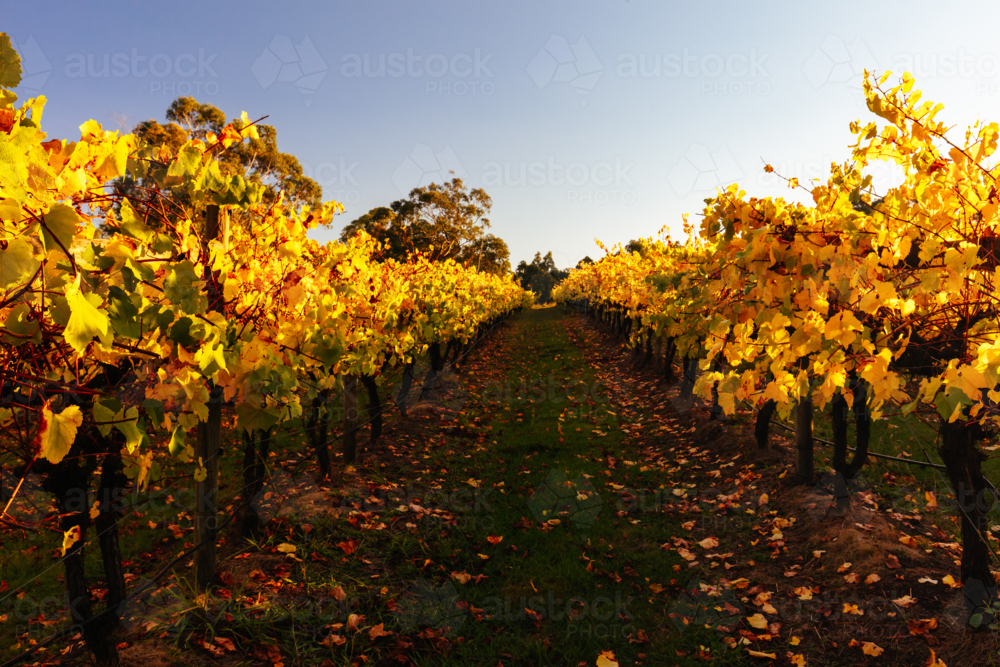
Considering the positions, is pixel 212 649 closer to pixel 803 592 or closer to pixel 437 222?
pixel 803 592

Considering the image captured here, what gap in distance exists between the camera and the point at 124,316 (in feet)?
5.40

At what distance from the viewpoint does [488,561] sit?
185 inches

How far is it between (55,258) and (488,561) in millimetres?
4163

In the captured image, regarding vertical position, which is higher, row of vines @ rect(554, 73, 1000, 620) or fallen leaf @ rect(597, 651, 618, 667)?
row of vines @ rect(554, 73, 1000, 620)

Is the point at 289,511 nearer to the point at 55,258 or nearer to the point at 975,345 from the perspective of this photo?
the point at 55,258

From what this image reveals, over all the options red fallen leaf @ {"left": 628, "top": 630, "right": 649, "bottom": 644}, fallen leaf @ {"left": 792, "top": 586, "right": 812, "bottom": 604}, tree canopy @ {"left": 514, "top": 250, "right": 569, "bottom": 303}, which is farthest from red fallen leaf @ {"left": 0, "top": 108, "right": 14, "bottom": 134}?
tree canopy @ {"left": 514, "top": 250, "right": 569, "bottom": 303}

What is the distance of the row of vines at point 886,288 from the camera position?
2.30 meters

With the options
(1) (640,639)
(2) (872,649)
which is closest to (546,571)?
(1) (640,639)

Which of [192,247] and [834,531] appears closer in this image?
[192,247]

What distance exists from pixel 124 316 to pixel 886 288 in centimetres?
299

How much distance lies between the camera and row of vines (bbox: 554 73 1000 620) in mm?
2299

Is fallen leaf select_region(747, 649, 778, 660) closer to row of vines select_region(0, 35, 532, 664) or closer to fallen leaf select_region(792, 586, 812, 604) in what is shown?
fallen leaf select_region(792, 586, 812, 604)

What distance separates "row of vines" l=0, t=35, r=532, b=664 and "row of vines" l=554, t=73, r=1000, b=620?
2721 millimetres

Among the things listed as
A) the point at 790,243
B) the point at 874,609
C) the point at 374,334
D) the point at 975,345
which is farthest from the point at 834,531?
the point at 374,334
